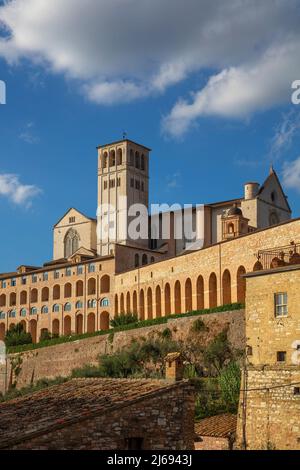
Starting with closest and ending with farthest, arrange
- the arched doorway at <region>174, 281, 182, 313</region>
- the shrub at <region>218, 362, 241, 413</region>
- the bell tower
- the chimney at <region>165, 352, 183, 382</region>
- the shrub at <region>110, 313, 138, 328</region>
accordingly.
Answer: the chimney at <region>165, 352, 183, 382</region>
the shrub at <region>218, 362, 241, 413</region>
the arched doorway at <region>174, 281, 182, 313</region>
the shrub at <region>110, 313, 138, 328</region>
the bell tower

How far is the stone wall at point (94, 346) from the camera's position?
157ft

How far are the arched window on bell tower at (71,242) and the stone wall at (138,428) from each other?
78492 mm

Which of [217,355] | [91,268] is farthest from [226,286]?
[91,268]

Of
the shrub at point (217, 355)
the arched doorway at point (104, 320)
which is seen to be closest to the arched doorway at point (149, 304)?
the arched doorway at point (104, 320)

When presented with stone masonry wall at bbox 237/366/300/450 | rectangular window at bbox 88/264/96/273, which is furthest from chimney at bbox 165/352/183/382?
rectangular window at bbox 88/264/96/273

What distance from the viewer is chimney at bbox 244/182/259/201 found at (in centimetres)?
8094

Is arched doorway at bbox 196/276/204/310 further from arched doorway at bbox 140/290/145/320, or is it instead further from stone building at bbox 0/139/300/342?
arched doorway at bbox 140/290/145/320

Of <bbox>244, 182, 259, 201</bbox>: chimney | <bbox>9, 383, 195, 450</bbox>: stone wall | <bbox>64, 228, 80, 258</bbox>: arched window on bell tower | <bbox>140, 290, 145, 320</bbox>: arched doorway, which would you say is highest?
<bbox>244, 182, 259, 201</bbox>: chimney

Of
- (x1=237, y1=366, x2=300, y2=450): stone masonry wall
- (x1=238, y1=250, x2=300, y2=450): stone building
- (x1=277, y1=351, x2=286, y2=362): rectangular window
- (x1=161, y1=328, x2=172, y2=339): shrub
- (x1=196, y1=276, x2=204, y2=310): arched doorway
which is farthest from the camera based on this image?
(x1=196, y1=276, x2=204, y2=310): arched doorway

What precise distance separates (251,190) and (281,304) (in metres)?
52.9

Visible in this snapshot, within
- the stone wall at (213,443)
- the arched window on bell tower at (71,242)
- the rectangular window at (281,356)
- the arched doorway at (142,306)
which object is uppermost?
the arched window on bell tower at (71,242)

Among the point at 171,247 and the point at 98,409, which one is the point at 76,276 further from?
the point at 98,409

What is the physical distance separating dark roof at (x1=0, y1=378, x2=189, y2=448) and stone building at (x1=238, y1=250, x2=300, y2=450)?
21.2 feet

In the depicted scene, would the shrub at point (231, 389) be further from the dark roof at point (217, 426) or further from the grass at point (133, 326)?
the grass at point (133, 326)
